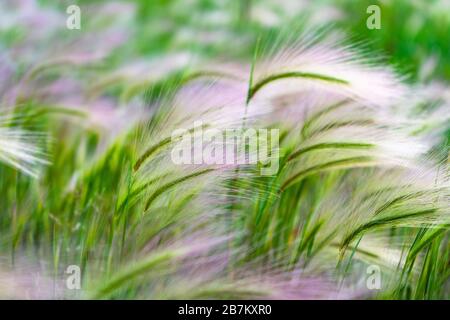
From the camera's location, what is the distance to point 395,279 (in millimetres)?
1116

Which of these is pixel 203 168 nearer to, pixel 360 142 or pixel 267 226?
pixel 267 226

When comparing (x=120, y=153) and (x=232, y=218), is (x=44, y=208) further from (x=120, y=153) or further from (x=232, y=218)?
(x=232, y=218)

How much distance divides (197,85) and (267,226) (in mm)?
314

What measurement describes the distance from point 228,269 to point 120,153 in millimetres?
316

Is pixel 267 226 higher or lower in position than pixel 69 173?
lower

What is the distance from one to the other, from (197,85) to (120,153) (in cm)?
20

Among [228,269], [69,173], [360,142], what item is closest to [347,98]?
[360,142]
